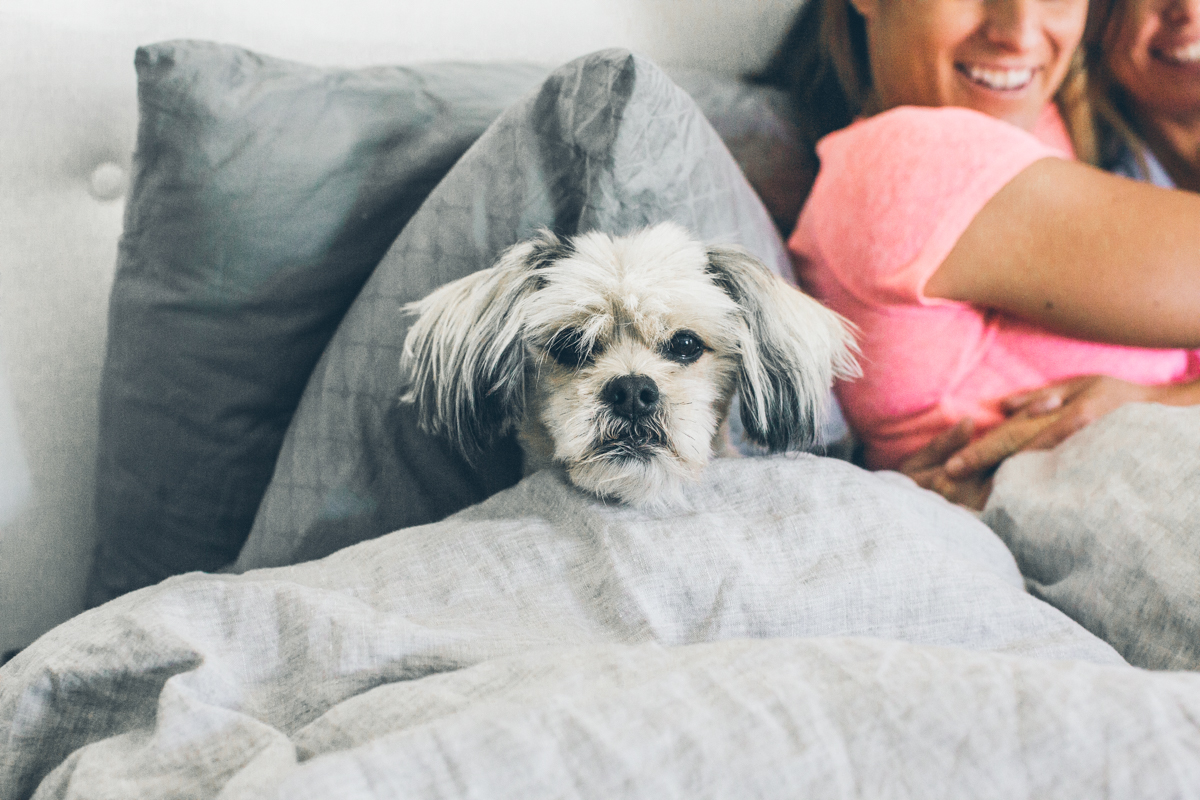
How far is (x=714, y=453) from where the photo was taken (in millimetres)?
883

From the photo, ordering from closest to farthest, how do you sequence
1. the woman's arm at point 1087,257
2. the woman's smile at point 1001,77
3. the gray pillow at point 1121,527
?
the gray pillow at point 1121,527 < the woman's arm at point 1087,257 < the woman's smile at point 1001,77

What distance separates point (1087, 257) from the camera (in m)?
0.92

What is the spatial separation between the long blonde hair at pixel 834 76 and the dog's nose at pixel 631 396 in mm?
771

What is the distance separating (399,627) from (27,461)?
2.42 feet

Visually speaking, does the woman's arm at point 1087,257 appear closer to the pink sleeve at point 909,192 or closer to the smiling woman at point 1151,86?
the pink sleeve at point 909,192

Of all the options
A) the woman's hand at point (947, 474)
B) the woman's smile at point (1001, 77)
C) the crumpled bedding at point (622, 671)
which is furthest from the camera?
the woman's smile at point (1001, 77)

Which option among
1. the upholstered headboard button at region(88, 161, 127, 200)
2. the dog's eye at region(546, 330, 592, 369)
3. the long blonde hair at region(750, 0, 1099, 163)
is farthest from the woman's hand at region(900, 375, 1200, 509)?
the upholstered headboard button at region(88, 161, 127, 200)

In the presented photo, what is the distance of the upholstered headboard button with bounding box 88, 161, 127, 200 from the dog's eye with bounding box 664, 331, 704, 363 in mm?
830

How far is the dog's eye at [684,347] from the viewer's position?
0.81m

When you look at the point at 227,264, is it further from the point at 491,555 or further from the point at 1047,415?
the point at 1047,415

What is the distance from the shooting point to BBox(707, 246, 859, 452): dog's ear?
2.75 ft

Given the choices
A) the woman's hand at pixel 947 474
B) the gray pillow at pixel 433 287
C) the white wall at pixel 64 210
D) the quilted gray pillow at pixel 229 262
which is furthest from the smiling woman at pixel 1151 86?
the white wall at pixel 64 210

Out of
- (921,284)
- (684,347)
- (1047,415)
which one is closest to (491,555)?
(684,347)

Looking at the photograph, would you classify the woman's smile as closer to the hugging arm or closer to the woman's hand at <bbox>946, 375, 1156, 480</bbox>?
the hugging arm
